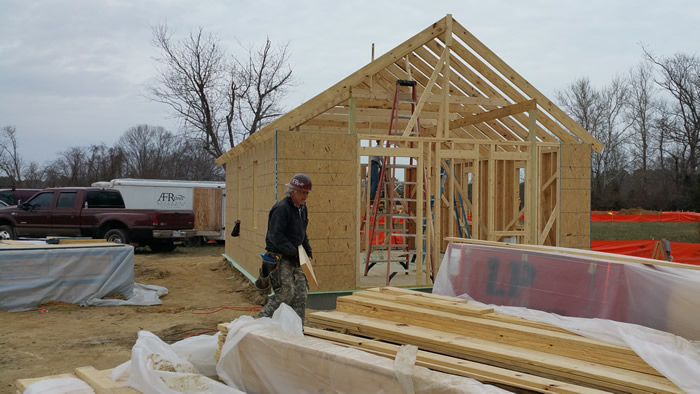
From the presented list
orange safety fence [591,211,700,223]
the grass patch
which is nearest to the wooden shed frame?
the grass patch

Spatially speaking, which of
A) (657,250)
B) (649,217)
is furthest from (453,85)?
(649,217)

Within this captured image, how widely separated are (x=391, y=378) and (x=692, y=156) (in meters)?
40.8

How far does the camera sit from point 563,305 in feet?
17.4

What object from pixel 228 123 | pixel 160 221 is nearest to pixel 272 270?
pixel 160 221

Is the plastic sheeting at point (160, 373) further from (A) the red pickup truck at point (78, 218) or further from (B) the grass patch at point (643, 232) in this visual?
(B) the grass patch at point (643, 232)

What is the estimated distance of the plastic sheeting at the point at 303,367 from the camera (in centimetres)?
288

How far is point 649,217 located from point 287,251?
32.5 metres

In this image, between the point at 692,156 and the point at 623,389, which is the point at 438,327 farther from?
the point at 692,156

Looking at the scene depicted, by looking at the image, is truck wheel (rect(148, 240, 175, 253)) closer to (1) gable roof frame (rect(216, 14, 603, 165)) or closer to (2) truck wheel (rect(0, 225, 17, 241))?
(2) truck wheel (rect(0, 225, 17, 241))

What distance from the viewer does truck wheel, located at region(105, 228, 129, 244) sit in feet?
49.6

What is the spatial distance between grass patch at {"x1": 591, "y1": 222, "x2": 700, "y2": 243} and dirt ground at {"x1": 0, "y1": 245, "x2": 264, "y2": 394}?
1645 cm

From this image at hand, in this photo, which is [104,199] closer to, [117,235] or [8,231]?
[117,235]

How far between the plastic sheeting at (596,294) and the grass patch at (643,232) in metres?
17.3

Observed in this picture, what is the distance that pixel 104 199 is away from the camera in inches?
616
